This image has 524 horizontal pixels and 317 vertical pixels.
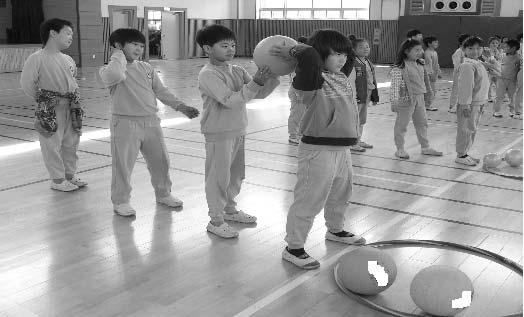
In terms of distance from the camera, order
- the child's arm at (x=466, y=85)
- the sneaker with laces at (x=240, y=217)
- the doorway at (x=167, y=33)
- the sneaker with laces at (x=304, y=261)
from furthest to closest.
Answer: the doorway at (x=167, y=33)
the child's arm at (x=466, y=85)
the sneaker with laces at (x=240, y=217)
the sneaker with laces at (x=304, y=261)

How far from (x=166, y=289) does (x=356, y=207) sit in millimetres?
2160

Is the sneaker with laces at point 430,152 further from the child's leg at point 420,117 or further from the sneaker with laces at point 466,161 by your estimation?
the sneaker with laces at point 466,161

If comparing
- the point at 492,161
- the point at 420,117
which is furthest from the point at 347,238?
the point at 420,117

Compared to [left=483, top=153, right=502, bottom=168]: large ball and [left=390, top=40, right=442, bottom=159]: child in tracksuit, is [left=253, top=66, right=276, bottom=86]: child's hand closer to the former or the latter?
[left=390, top=40, right=442, bottom=159]: child in tracksuit

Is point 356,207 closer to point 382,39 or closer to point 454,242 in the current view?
point 454,242

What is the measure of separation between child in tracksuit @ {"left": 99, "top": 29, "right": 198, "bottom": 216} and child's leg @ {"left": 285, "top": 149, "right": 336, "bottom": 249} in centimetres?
128

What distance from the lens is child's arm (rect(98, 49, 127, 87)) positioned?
4.28 meters

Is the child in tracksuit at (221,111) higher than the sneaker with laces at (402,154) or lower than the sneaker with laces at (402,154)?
higher

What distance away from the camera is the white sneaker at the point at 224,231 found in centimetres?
414

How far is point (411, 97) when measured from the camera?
6672mm

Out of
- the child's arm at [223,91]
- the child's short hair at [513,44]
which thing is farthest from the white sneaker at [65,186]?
the child's short hair at [513,44]

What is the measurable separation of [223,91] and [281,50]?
540mm

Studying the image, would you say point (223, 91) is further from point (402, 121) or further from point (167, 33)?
point (167, 33)

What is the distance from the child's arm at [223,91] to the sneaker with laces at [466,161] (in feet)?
12.0
